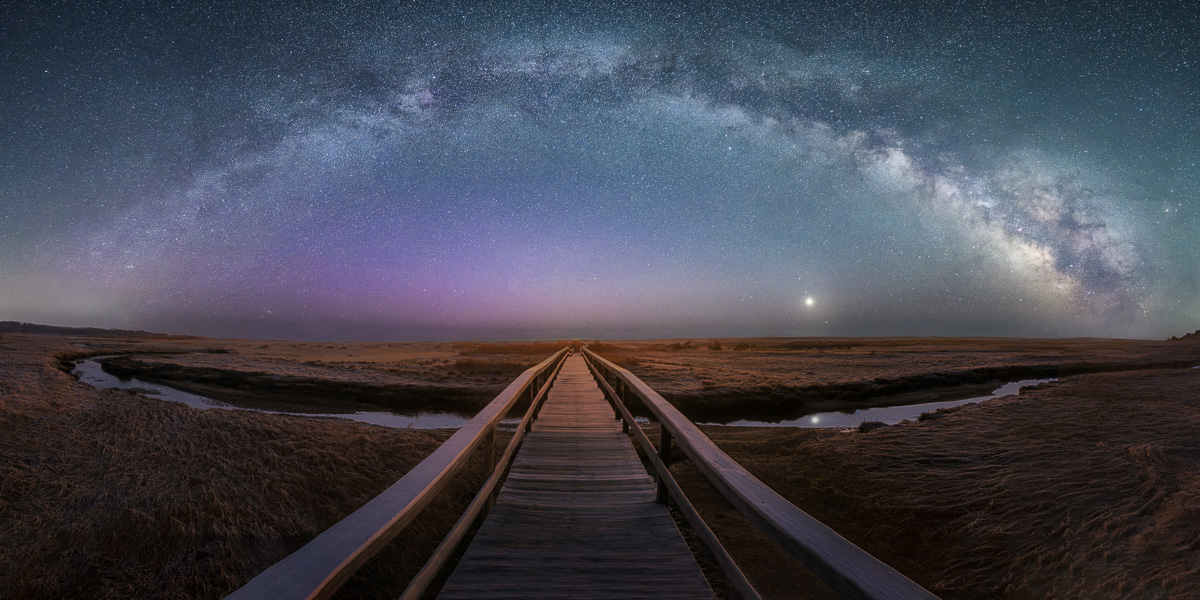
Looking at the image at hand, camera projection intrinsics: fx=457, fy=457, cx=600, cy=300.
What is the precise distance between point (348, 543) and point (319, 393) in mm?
24206

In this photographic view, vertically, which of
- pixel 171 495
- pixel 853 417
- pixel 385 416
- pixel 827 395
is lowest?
pixel 385 416

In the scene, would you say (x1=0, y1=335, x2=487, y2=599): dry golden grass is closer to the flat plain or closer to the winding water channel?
the flat plain

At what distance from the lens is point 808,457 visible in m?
8.87

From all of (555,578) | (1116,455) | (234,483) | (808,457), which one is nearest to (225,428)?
(234,483)

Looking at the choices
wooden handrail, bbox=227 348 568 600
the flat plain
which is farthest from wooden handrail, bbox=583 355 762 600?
the flat plain

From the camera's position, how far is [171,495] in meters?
4.69

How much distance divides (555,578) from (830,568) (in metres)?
1.98

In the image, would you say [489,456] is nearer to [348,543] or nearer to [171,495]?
[348,543]

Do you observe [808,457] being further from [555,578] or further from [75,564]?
[75,564]

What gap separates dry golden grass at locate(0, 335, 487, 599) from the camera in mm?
3709

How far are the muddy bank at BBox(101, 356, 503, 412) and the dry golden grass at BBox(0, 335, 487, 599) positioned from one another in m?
12.6

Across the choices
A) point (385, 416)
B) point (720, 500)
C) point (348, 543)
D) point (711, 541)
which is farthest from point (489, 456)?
point (385, 416)

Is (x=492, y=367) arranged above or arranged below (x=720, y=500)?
below

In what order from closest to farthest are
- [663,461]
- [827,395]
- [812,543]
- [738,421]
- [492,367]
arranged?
[812,543] < [663,461] < [738,421] < [827,395] < [492,367]
